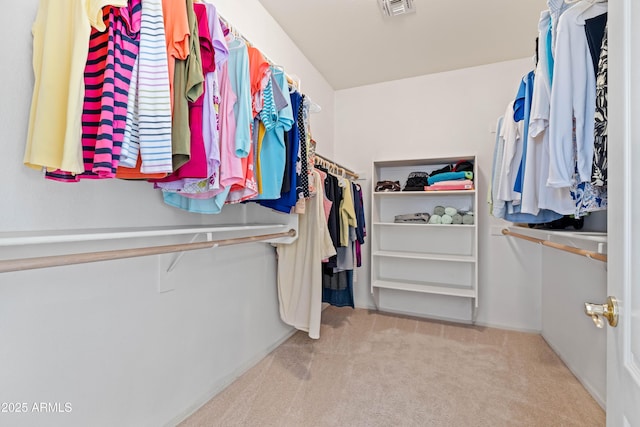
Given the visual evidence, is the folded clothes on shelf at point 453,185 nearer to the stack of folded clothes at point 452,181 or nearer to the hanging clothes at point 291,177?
the stack of folded clothes at point 452,181

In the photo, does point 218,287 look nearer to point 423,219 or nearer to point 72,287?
point 72,287

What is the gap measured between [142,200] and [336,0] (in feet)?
A: 5.99

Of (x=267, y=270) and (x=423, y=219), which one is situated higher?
(x=423, y=219)

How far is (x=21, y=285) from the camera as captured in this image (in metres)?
0.92

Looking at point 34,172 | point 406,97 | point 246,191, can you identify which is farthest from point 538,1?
point 34,172

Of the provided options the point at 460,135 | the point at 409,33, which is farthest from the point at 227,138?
the point at 460,135

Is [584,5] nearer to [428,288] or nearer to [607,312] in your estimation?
[607,312]

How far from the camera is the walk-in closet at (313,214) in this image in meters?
0.79

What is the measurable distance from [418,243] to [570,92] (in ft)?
6.87

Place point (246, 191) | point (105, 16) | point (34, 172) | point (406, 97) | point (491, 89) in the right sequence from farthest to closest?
point (406, 97), point (491, 89), point (246, 191), point (34, 172), point (105, 16)

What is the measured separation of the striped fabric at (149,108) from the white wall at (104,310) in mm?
408

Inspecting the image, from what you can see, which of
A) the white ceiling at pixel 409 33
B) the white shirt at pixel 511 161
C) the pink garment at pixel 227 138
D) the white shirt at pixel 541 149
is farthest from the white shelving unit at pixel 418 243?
the pink garment at pixel 227 138

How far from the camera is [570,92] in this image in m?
1.12

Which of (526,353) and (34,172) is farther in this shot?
(526,353)
